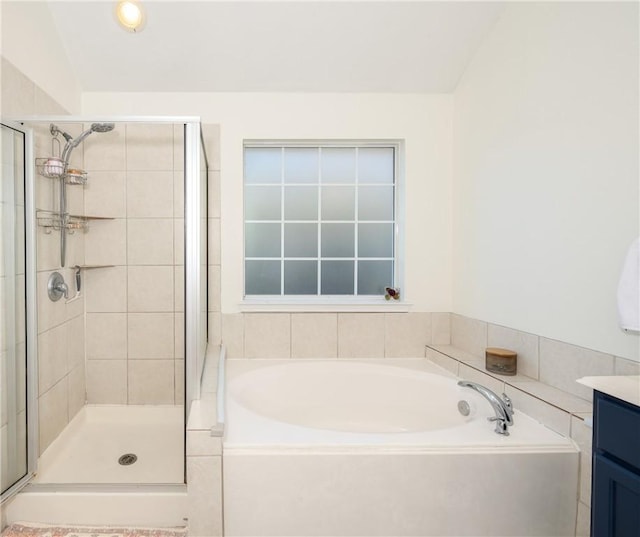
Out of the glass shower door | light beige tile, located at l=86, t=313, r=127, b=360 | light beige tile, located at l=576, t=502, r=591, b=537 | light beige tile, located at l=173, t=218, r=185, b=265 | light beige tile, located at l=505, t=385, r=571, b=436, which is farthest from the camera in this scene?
light beige tile, located at l=86, t=313, r=127, b=360

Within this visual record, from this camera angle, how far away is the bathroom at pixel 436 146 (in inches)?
52.7

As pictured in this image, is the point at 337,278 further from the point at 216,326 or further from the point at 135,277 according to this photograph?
the point at 135,277

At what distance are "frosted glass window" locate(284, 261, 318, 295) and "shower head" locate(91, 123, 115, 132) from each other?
50.2 inches

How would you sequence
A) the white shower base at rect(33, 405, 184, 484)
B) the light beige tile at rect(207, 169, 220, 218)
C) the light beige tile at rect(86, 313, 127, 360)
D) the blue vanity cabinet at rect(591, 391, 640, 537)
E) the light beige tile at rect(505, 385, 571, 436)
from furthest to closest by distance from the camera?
the light beige tile at rect(207, 169, 220, 218), the light beige tile at rect(86, 313, 127, 360), the white shower base at rect(33, 405, 184, 484), the light beige tile at rect(505, 385, 571, 436), the blue vanity cabinet at rect(591, 391, 640, 537)

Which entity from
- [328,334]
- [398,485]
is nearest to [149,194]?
[328,334]

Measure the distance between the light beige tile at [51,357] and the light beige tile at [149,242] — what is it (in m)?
0.53

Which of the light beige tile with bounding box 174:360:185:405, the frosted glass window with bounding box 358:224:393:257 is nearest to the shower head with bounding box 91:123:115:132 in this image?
the light beige tile with bounding box 174:360:185:405

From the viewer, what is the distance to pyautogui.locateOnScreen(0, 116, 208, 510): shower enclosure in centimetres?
155

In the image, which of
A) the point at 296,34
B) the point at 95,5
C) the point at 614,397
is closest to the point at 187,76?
the point at 95,5

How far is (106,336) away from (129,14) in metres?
1.75

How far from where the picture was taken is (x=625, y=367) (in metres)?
1.25

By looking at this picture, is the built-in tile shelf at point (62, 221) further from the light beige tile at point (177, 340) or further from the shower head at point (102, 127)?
the light beige tile at point (177, 340)

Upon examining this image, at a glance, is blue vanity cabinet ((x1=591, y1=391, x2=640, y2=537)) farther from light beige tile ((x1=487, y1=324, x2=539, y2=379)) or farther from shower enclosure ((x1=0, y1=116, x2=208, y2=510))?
shower enclosure ((x1=0, y1=116, x2=208, y2=510))

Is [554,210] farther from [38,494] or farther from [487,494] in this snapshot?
[38,494]
